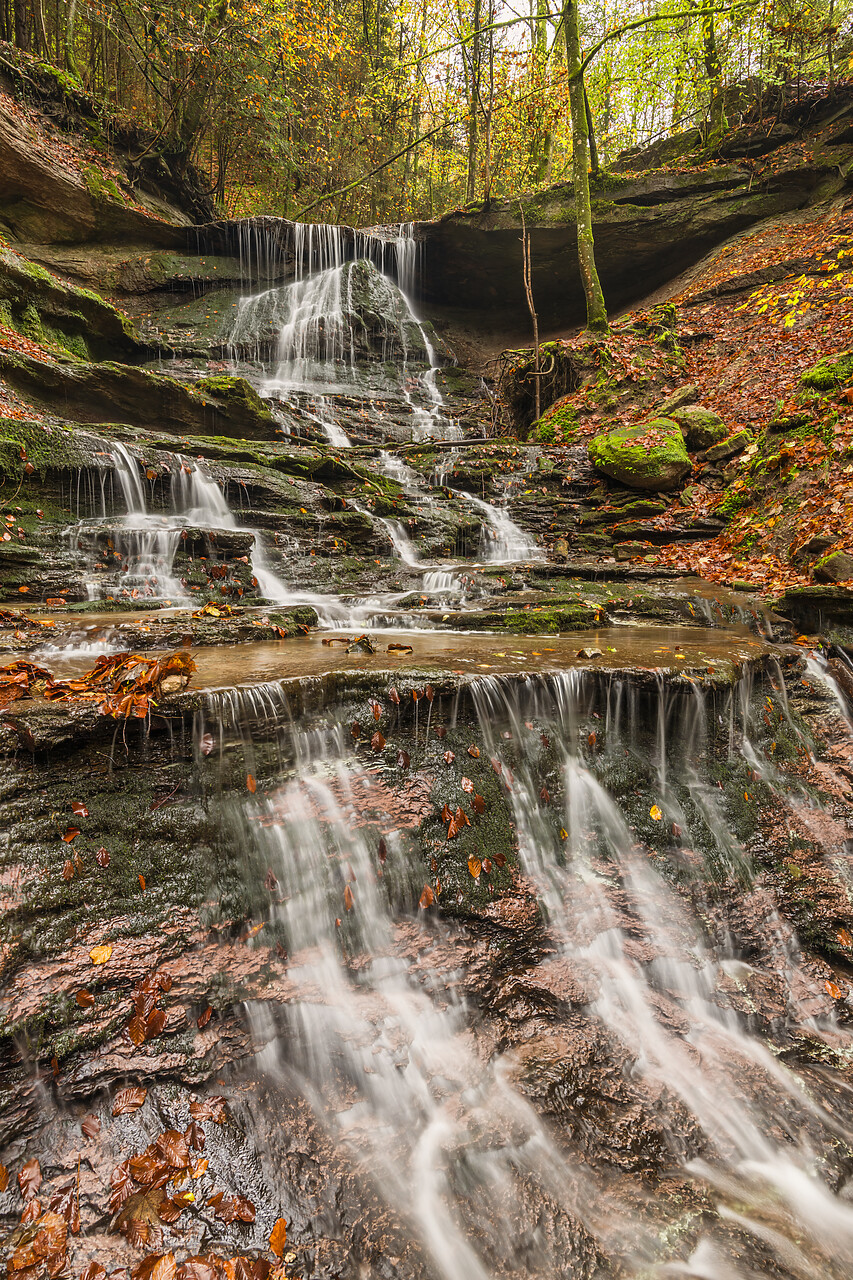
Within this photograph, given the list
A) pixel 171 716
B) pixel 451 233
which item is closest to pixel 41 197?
pixel 451 233

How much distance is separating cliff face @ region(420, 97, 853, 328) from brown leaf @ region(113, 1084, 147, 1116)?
1922cm

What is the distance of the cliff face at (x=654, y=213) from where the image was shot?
14.0 m

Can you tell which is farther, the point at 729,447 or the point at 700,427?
the point at 700,427

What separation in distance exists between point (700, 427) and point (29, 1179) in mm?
11002

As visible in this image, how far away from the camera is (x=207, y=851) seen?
2754 mm

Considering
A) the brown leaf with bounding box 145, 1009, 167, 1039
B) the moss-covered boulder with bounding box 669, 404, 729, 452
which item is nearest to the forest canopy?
the moss-covered boulder with bounding box 669, 404, 729, 452

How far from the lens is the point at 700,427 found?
9.30 meters

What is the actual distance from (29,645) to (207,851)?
8.29 feet

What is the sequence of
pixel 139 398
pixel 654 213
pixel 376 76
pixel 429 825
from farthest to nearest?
pixel 376 76 → pixel 654 213 → pixel 139 398 → pixel 429 825

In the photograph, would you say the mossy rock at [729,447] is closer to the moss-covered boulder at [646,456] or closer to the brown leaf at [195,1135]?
the moss-covered boulder at [646,456]

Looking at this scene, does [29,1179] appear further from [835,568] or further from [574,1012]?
[835,568]

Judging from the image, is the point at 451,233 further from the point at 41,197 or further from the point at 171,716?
the point at 171,716

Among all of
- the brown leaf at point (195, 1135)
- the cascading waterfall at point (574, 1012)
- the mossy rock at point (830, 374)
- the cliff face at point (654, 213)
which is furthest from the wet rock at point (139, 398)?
the cliff face at point (654, 213)

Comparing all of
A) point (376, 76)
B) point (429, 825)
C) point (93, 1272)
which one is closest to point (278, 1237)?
point (93, 1272)
